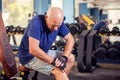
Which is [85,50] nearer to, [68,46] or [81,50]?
[81,50]

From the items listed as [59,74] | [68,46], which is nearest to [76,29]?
[68,46]

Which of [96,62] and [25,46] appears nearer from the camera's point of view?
[25,46]

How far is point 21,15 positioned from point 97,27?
2875mm

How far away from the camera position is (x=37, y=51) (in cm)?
220

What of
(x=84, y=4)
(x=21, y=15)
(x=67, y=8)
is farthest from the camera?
(x=84, y=4)

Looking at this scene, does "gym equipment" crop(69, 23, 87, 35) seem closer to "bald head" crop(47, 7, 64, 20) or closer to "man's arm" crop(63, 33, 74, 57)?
"man's arm" crop(63, 33, 74, 57)

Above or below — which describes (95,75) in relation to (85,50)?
below

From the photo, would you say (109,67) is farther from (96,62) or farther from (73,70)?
(73,70)

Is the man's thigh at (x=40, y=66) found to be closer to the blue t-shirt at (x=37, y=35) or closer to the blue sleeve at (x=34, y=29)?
the blue t-shirt at (x=37, y=35)

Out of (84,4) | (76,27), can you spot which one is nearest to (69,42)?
(76,27)

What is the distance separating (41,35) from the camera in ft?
7.75

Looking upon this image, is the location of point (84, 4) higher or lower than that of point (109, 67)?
higher

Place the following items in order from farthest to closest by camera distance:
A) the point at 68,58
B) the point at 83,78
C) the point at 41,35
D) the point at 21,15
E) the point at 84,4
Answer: the point at 84,4
the point at 21,15
the point at 83,78
the point at 68,58
the point at 41,35

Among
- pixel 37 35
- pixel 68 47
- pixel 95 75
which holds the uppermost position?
pixel 37 35
